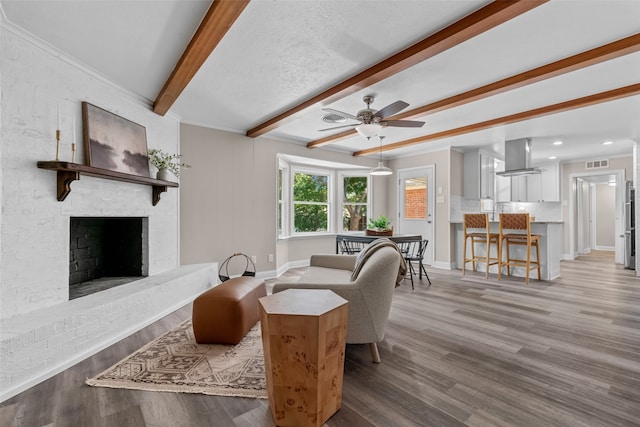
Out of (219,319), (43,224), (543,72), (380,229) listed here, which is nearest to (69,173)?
(43,224)

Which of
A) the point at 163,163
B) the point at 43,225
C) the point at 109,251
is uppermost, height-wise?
the point at 163,163

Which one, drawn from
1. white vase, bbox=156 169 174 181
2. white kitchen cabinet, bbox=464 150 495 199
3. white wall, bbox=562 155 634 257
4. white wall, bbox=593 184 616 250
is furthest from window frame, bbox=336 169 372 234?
white wall, bbox=593 184 616 250

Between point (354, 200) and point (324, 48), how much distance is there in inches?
Result: 183

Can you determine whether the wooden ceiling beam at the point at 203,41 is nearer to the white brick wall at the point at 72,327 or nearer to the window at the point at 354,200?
the white brick wall at the point at 72,327

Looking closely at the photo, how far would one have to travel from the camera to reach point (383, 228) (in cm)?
461

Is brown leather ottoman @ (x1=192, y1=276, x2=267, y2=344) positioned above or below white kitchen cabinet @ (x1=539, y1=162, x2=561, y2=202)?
below

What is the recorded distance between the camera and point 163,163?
3.57 meters

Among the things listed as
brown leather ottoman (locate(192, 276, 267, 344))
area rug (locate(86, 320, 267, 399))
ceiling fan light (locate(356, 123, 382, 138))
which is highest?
ceiling fan light (locate(356, 123, 382, 138))

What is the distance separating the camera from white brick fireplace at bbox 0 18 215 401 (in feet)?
6.57

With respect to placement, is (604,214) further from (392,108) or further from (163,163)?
(163,163)

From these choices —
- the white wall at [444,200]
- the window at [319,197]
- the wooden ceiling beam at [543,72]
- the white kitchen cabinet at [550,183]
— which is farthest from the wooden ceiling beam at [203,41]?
the white kitchen cabinet at [550,183]

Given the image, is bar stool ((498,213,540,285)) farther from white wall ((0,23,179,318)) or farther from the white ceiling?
white wall ((0,23,179,318))

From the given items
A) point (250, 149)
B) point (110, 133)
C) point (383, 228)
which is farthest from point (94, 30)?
point (383, 228)

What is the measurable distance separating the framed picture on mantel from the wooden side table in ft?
7.66
